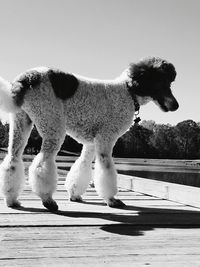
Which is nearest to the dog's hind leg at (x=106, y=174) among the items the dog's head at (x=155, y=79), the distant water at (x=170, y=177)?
the dog's head at (x=155, y=79)

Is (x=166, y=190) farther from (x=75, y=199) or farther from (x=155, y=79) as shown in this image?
(x=155, y=79)

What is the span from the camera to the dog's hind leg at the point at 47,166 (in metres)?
3.64

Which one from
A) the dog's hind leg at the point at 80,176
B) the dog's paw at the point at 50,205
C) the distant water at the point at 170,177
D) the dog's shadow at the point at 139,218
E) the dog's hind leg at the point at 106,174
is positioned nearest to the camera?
the dog's shadow at the point at 139,218

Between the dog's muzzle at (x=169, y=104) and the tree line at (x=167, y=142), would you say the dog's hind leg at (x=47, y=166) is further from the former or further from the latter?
the tree line at (x=167, y=142)

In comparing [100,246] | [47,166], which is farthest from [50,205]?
[100,246]

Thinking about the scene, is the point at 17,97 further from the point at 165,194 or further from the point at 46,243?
the point at 165,194

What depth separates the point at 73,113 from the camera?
398 centimetres

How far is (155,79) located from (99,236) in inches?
80.0

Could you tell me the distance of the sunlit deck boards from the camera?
210 centimetres

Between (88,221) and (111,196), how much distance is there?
0.91 meters

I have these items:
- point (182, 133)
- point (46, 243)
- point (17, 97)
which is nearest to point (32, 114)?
point (17, 97)

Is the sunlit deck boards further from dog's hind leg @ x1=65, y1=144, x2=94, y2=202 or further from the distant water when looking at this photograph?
the distant water

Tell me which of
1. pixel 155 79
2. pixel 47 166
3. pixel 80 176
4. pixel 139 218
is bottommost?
pixel 139 218

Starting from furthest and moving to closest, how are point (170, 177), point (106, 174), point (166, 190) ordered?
point (170, 177) → point (166, 190) → point (106, 174)
